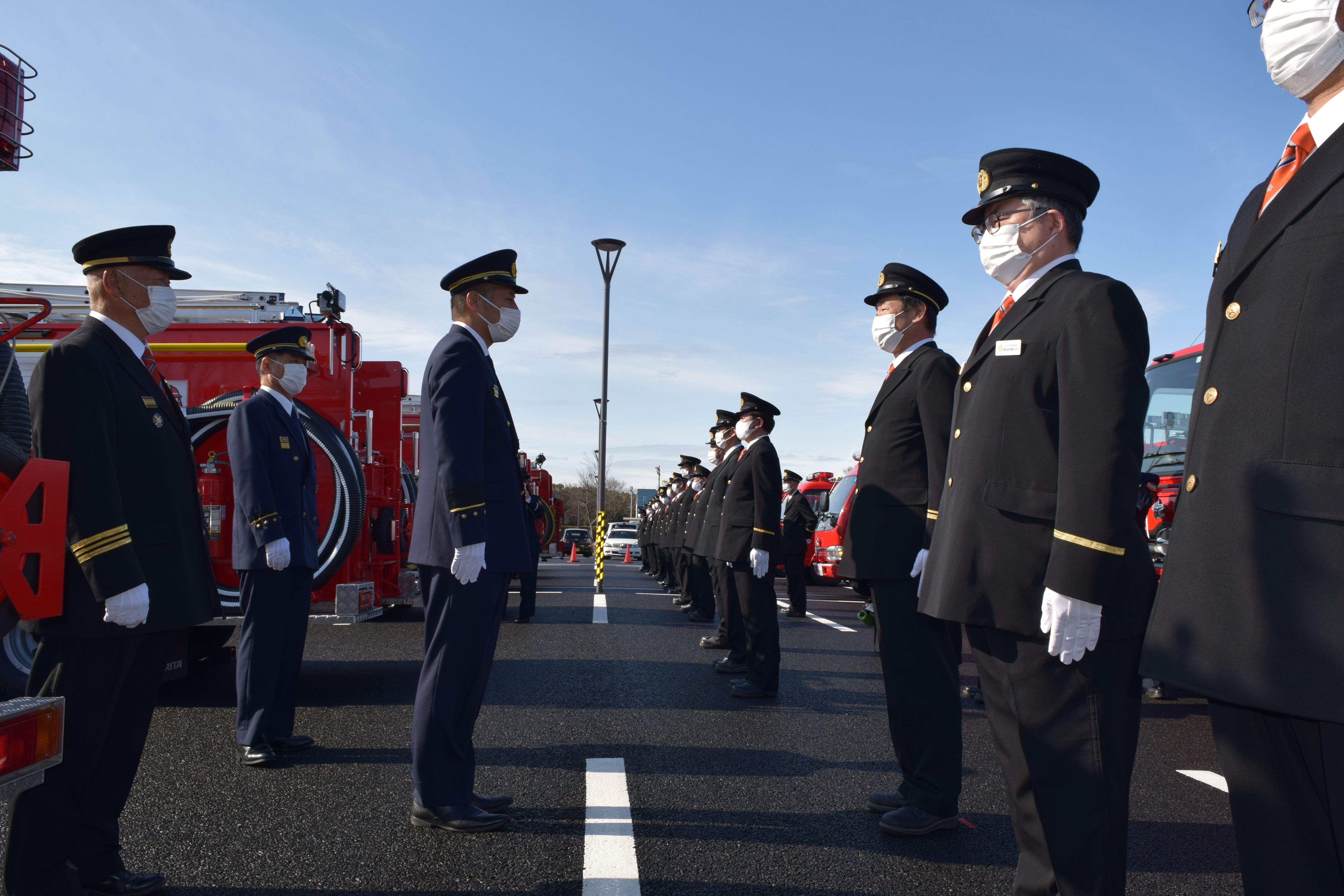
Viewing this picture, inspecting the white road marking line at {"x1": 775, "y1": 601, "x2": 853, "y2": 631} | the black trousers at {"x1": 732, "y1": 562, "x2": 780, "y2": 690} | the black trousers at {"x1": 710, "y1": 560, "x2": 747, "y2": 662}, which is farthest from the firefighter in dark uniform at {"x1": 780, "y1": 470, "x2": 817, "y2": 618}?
the black trousers at {"x1": 732, "y1": 562, "x2": 780, "y2": 690}

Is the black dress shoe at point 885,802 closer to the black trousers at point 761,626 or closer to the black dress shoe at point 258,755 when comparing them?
the black trousers at point 761,626

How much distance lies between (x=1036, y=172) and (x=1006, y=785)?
173cm

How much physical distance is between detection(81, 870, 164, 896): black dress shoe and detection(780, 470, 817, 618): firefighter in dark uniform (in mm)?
8497

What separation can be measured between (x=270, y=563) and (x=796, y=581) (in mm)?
8506

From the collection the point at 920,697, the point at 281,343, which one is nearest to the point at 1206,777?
the point at 920,697

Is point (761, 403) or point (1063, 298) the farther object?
point (761, 403)

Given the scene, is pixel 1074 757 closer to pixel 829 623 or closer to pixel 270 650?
pixel 270 650

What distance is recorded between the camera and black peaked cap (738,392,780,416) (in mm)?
7449

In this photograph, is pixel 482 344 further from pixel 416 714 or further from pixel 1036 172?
pixel 1036 172

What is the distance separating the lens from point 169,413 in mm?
3025

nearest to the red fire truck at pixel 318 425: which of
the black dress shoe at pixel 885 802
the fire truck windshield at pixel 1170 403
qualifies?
the black dress shoe at pixel 885 802

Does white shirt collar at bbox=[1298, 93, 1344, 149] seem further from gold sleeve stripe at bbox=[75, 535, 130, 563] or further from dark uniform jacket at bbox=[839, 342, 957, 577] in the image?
gold sleeve stripe at bbox=[75, 535, 130, 563]

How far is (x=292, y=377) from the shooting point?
16.9 feet

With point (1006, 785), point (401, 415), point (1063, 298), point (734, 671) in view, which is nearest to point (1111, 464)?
point (1063, 298)
